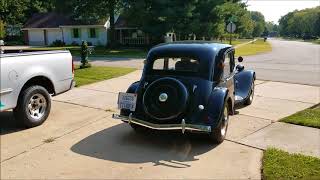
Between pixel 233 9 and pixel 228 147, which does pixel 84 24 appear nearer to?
pixel 233 9

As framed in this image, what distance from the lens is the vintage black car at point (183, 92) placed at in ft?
20.7

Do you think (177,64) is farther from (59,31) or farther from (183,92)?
(59,31)

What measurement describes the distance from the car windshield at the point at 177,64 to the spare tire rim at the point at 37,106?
7.38ft

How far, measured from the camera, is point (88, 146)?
645 cm

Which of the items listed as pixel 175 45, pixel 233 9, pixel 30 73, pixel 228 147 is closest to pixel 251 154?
pixel 228 147

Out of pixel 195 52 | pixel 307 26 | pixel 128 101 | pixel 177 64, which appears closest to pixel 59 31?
pixel 177 64

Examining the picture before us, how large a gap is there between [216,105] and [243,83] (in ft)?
10.7

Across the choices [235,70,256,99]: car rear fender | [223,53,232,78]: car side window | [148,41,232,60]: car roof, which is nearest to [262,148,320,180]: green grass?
[223,53,232,78]: car side window

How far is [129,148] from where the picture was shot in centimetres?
638

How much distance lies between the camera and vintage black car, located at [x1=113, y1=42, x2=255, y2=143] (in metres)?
6.30

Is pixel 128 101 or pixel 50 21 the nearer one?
pixel 128 101

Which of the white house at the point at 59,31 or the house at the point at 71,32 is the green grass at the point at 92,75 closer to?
the house at the point at 71,32

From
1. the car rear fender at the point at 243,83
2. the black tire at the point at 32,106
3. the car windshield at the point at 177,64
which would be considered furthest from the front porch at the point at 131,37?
the car windshield at the point at 177,64

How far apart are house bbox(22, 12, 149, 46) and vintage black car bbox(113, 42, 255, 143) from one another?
3306cm
